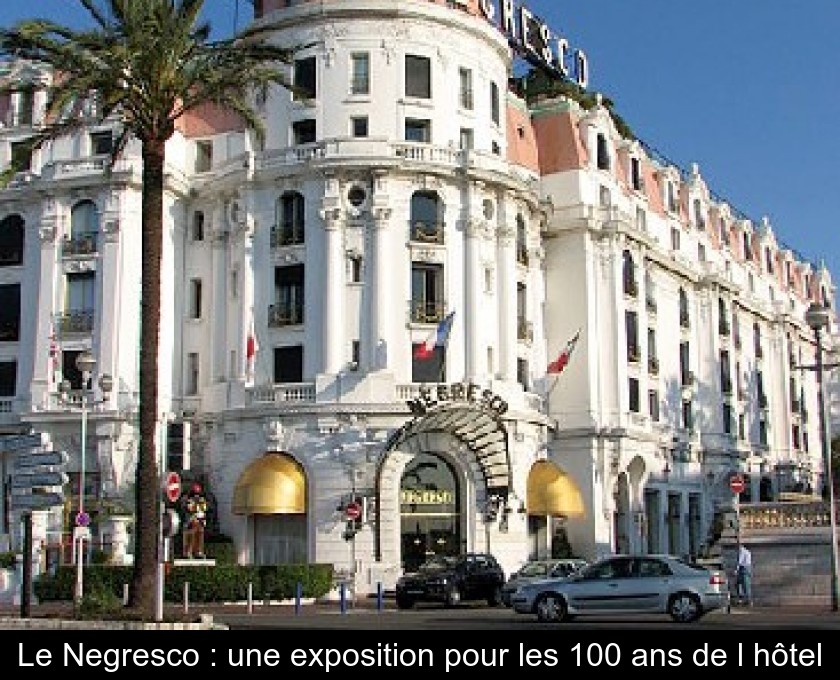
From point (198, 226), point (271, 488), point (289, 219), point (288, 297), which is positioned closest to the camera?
point (271, 488)

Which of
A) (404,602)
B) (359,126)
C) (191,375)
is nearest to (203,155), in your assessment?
(359,126)

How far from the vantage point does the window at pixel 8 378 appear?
53.5 m

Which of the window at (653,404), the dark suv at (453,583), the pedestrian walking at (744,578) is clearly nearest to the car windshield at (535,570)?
the dark suv at (453,583)

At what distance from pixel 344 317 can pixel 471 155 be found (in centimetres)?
923

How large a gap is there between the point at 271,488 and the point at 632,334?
72.9 feet

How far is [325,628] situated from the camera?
26328mm

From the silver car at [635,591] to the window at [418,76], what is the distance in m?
28.9

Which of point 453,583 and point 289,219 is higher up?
point 289,219

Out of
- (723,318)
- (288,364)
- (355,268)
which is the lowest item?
(288,364)

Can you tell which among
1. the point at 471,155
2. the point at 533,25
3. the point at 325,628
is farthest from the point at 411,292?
the point at 325,628

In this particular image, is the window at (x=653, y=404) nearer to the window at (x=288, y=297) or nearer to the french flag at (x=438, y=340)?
the french flag at (x=438, y=340)

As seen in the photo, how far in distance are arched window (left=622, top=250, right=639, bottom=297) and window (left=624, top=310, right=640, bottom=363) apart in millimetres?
1130

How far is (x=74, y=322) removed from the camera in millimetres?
52438

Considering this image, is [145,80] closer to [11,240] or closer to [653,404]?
[11,240]
